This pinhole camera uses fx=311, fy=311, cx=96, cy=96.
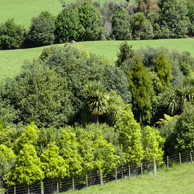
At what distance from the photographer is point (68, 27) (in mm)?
79812

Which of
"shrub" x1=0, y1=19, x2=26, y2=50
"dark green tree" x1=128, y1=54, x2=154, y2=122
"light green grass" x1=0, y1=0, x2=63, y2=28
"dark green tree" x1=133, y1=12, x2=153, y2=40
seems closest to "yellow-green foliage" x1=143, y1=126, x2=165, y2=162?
"dark green tree" x1=128, y1=54, x2=154, y2=122

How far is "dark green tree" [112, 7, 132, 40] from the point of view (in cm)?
8800

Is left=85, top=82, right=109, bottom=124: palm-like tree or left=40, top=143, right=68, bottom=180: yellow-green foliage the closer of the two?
left=40, top=143, right=68, bottom=180: yellow-green foliage

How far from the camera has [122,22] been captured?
88.6 metres

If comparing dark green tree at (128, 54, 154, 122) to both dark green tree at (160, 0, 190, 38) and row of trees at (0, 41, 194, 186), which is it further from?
dark green tree at (160, 0, 190, 38)

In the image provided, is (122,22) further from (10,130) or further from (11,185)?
(11,185)

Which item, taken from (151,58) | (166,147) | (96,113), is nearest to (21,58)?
(151,58)

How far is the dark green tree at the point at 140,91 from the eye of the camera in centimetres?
4441

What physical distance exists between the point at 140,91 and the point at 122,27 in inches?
1862

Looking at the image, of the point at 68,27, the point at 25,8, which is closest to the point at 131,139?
the point at 68,27

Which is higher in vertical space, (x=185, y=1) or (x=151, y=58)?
(x=185, y=1)

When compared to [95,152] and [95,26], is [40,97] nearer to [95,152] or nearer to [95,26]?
[95,152]

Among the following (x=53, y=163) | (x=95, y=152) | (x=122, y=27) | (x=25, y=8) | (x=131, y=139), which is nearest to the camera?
A: (x=53, y=163)

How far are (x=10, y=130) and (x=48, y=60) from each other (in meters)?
15.8
